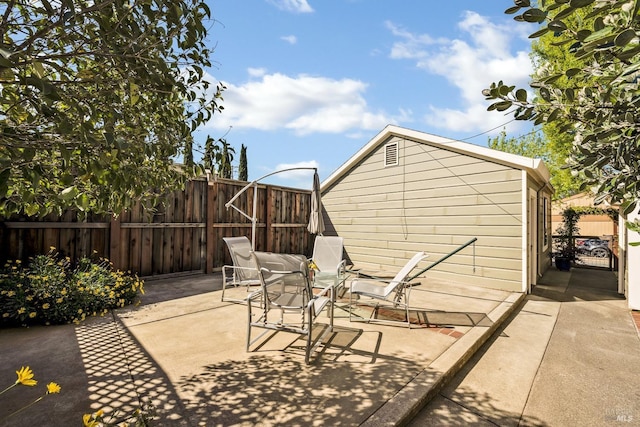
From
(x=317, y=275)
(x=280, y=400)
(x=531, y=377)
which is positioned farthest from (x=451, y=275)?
(x=280, y=400)

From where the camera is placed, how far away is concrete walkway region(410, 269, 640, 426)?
2426 mm

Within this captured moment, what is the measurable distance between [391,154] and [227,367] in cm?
741

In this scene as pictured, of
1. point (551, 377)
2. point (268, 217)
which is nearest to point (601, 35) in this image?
point (551, 377)

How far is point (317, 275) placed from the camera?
18.9ft

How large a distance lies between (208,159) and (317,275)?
3.90 metres

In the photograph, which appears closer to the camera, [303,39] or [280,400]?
[280,400]

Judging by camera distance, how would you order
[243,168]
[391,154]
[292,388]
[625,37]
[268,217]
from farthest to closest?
[243,168]
[268,217]
[391,154]
[292,388]
[625,37]

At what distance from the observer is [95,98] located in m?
1.64

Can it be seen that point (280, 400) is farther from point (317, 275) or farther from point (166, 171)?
point (317, 275)

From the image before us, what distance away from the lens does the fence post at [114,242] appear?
6.18 m

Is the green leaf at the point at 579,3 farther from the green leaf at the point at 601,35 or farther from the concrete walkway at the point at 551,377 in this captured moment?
the concrete walkway at the point at 551,377

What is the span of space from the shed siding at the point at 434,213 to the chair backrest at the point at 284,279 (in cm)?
525

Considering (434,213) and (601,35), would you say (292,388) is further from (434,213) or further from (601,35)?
(434,213)

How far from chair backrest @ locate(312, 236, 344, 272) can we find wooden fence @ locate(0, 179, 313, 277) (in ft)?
9.39
